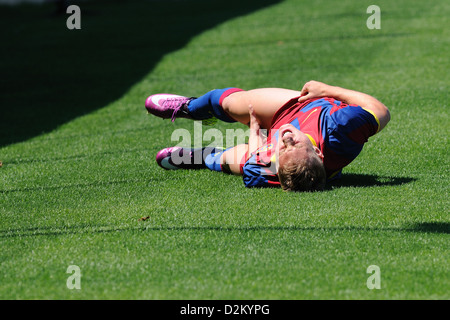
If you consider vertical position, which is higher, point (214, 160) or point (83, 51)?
point (83, 51)

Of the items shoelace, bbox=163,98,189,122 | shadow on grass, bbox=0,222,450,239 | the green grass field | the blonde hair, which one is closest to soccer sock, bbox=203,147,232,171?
the green grass field

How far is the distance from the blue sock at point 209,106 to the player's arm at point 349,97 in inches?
23.9

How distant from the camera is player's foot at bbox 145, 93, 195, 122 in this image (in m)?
4.98

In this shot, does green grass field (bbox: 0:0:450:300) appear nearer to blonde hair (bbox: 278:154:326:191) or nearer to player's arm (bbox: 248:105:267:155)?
blonde hair (bbox: 278:154:326:191)

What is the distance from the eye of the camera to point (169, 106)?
5016 millimetres

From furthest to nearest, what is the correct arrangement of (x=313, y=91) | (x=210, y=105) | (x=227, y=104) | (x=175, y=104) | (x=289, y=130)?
1. (x=175, y=104)
2. (x=210, y=105)
3. (x=227, y=104)
4. (x=313, y=91)
5. (x=289, y=130)

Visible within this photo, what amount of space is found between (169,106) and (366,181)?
1561 mm

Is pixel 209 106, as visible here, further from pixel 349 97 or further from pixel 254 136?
pixel 349 97

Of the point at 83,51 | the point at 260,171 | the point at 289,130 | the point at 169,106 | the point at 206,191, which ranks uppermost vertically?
the point at 83,51

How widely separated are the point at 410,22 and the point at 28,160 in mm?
7745

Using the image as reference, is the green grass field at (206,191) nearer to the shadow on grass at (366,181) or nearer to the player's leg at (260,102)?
the shadow on grass at (366,181)

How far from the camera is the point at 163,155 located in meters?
5.01

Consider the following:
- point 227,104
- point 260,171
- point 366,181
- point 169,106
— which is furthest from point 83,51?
point 366,181

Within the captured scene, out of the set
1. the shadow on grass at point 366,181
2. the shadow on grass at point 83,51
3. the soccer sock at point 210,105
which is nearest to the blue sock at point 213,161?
the soccer sock at point 210,105
